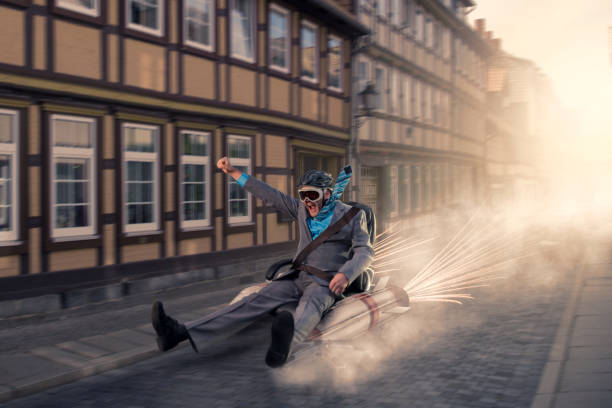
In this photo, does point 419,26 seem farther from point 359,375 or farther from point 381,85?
point 359,375

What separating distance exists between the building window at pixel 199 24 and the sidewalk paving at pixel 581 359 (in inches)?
337

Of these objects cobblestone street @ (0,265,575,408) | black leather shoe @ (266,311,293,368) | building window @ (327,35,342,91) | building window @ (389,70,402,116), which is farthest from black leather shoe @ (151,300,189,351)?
building window @ (389,70,402,116)

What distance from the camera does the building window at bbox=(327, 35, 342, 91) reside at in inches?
711

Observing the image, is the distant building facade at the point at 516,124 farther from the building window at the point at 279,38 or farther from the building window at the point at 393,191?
the building window at the point at 279,38

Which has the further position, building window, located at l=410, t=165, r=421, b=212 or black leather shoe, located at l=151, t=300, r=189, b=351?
building window, located at l=410, t=165, r=421, b=212

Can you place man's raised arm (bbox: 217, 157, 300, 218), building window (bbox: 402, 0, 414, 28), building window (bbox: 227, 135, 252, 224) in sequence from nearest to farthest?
man's raised arm (bbox: 217, 157, 300, 218), building window (bbox: 227, 135, 252, 224), building window (bbox: 402, 0, 414, 28)

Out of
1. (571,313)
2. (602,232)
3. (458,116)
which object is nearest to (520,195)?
(458,116)

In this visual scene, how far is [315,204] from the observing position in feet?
19.0

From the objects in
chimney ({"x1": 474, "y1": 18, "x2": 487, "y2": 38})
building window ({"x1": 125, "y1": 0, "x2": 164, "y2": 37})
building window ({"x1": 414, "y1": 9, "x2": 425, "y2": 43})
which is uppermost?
chimney ({"x1": 474, "y1": 18, "x2": 487, "y2": 38})

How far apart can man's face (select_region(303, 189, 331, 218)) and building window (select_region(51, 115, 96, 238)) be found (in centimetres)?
537

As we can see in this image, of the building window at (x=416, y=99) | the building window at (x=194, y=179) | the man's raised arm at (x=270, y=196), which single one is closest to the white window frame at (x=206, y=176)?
the building window at (x=194, y=179)

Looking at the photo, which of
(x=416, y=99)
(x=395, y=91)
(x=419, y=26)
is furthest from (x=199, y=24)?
(x=419, y=26)

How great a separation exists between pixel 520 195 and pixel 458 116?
23252 millimetres

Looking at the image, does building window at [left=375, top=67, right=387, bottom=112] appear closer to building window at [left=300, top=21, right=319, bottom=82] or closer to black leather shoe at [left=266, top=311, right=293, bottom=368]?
building window at [left=300, top=21, right=319, bottom=82]
